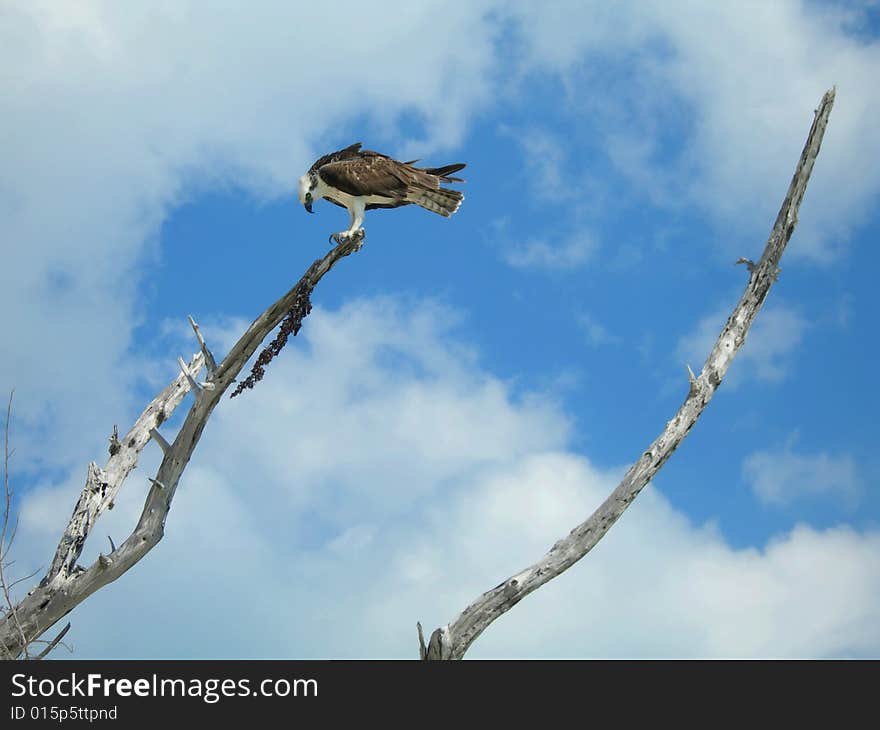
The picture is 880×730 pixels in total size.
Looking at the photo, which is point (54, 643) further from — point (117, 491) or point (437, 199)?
point (437, 199)

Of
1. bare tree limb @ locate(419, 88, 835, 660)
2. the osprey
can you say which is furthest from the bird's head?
bare tree limb @ locate(419, 88, 835, 660)

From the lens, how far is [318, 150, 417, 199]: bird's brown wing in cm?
922

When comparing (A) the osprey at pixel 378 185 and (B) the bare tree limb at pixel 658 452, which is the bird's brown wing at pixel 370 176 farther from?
(B) the bare tree limb at pixel 658 452

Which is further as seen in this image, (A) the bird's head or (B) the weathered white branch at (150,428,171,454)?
(A) the bird's head

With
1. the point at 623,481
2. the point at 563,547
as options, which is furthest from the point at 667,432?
the point at 563,547

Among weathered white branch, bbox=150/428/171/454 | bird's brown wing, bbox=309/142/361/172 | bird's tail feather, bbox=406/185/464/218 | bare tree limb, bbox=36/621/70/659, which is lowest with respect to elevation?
bare tree limb, bbox=36/621/70/659

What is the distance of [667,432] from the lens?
7.72 meters

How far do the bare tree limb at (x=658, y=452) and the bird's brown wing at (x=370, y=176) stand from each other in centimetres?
338

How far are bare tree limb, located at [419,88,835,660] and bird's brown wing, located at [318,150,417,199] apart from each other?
11.1 ft

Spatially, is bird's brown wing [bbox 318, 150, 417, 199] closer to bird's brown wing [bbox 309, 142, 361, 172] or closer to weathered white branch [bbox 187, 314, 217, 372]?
bird's brown wing [bbox 309, 142, 361, 172]

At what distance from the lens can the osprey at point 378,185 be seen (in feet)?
30.3

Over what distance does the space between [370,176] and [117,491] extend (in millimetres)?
3962
